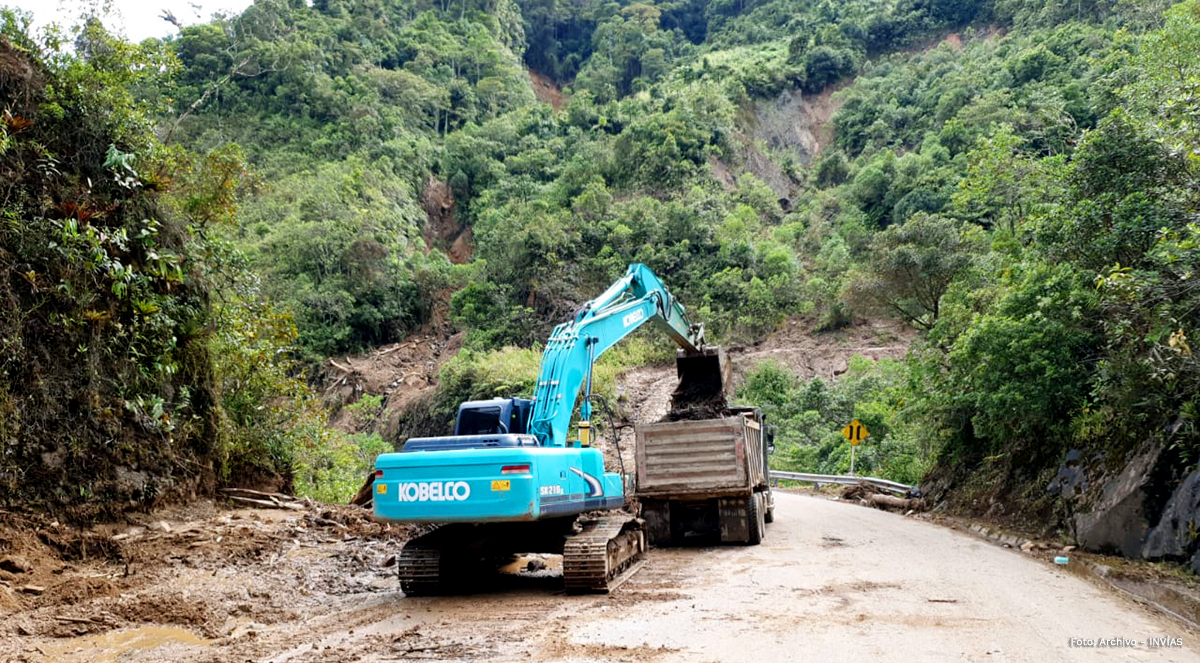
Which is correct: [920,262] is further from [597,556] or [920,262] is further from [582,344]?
[597,556]

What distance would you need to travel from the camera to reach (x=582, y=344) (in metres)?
9.81

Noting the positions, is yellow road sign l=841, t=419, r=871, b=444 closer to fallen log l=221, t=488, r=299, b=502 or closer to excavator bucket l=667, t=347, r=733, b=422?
excavator bucket l=667, t=347, r=733, b=422

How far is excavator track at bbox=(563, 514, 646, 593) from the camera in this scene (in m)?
8.09

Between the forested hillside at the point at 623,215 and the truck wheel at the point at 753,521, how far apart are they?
14.0 ft

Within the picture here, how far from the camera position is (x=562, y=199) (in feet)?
152

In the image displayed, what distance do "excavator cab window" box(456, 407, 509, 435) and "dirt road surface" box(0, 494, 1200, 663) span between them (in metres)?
1.84

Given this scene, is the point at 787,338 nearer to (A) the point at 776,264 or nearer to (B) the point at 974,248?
(A) the point at 776,264

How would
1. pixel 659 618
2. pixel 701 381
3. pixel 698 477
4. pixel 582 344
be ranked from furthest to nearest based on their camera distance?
pixel 701 381 → pixel 698 477 → pixel 582 344 → pixel 659 618

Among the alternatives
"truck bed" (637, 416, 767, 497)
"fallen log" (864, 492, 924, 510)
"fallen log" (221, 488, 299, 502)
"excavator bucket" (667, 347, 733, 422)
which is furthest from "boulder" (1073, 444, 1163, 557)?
"fallen log" (221, 488, 299, 502)

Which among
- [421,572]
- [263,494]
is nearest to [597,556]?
[421,572]

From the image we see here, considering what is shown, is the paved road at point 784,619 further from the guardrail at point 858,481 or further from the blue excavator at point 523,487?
the guardrail at point 858,481

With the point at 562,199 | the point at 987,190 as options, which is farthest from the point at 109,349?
the point at 562,199

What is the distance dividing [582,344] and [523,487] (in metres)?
2.76

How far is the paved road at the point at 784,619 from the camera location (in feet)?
18.9
